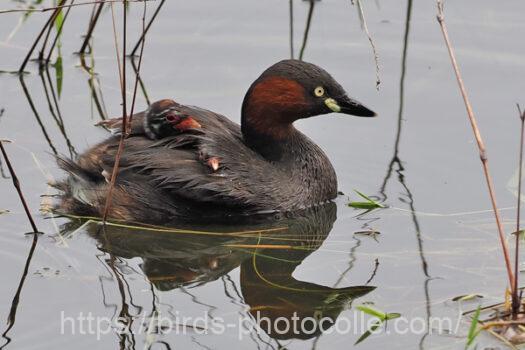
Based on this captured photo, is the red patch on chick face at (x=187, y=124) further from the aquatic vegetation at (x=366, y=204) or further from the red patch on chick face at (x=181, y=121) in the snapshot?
the aquatic vegetation at (x=366, y=204)

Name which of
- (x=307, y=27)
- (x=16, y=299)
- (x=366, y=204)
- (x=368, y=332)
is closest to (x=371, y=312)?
(x=368, y=332)

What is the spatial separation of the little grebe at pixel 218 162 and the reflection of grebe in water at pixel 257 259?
141 mm

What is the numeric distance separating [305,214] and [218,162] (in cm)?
72

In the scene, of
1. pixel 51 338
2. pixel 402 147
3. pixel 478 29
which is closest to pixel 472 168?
pixel 402 147

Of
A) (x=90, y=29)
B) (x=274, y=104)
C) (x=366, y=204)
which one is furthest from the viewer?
(x=90, y=29)

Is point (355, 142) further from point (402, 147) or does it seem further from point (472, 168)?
point (472, 168)

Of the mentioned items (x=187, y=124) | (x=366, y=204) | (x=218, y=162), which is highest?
(x=187, y=124)

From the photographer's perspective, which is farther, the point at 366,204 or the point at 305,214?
the point at 305,214

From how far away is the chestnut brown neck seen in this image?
746cm

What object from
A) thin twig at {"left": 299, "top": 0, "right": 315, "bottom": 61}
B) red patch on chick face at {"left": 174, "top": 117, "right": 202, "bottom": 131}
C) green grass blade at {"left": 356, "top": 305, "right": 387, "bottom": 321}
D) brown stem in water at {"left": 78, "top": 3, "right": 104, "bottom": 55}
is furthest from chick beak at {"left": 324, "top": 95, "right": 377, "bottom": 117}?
brown stem in water at {"left": 78, "top": 3, "right": 104, "bottom": 55}

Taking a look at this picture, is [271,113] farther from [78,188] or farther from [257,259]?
[78,188]

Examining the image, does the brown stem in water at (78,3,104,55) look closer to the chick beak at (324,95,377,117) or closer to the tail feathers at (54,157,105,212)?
the tail feathers at (54,157,105,212)

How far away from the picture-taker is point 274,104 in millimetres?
7496

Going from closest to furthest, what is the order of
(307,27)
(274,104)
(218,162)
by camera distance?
(218,162) → (274,104) → (307,27)
